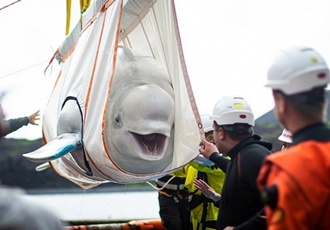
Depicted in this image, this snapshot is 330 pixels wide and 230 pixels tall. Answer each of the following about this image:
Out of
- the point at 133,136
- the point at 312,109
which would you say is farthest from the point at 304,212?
the point at 133,136

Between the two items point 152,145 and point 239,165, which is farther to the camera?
point 152,145

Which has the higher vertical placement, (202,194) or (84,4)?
(84,4)

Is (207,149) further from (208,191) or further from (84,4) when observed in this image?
(84,4)

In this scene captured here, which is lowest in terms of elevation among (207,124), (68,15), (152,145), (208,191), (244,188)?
(208,191)

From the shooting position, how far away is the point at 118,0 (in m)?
5.50

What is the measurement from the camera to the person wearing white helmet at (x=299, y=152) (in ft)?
8.23

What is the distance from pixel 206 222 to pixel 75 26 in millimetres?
2069

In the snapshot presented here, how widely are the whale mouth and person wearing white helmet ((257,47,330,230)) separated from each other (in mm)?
2727

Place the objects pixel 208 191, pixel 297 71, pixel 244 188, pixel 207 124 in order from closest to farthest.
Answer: pixel 297 71
pixel 244 188
pixel 208 191
pixel 207 124

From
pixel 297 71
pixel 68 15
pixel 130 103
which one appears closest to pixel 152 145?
pixel 130 103

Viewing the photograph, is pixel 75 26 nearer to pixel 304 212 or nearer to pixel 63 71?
pixel 63 71

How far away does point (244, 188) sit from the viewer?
3.98 meters

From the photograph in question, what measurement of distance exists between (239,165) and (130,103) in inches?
64.1

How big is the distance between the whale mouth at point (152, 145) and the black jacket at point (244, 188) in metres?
1.38
